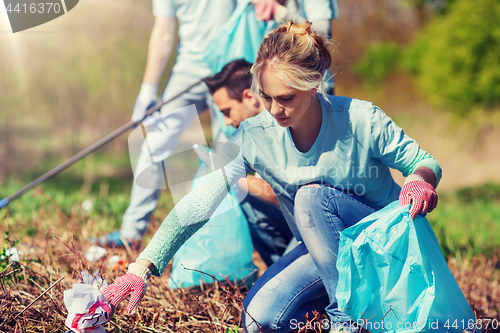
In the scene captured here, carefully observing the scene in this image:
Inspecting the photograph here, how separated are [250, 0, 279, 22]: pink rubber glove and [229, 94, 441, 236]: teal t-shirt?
24.6 inches

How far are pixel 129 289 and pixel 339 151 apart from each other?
29.9 inches

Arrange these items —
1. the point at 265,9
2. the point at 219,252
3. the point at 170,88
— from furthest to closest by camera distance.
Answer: the point at 170,88 < the point at 265,9 < the point at 219,252

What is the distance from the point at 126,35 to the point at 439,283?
13.2ft

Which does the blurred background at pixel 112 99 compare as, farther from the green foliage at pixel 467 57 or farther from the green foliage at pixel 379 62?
the green foliage at pixel 379 62

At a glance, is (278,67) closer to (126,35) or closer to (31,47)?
(126,35)

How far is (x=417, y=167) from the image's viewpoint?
130 cm

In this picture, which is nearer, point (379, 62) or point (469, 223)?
point (469, 223)

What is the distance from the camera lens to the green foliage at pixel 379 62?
35.9 ft

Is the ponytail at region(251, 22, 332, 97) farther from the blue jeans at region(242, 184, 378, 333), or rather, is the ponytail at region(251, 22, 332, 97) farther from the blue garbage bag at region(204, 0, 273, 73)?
the blue garbage bag at region(204, 0, 273, 73)

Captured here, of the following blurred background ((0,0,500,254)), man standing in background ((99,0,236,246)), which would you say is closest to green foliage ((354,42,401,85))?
blurred background ((0,0,500,254))

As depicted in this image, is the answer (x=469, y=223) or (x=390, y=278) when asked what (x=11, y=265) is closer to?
(x=390, y=278)

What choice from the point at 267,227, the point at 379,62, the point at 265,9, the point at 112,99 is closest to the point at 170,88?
the point at 265,9

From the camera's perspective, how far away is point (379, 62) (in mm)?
11016

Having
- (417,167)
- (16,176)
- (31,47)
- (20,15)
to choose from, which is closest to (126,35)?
(31,47)
